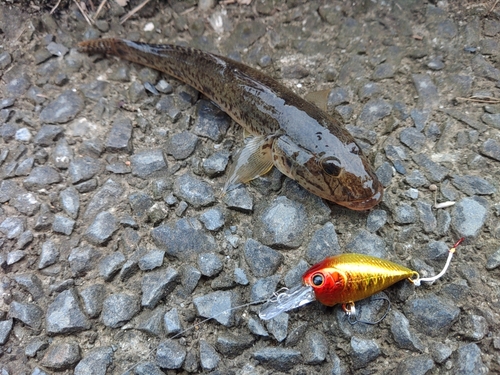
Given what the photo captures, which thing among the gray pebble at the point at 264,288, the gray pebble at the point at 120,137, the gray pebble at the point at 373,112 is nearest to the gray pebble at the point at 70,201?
the gray pebble at the point at 120,137

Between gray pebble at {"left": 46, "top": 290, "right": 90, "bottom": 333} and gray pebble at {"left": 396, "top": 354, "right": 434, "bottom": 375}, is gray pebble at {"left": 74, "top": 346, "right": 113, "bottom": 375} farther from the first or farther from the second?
gray pebble at {"left": 396, "top": 354, "right": 434, "bottom": 375}

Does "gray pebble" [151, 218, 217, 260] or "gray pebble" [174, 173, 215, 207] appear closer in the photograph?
"gray pebble" [151, 218, 217, 260]

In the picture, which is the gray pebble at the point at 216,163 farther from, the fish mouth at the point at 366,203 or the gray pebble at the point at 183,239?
the fish mouth at the point at 366,203

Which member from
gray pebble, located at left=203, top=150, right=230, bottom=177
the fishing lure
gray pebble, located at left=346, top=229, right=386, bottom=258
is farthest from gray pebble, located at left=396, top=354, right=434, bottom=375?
gray pebble, located at left=203, top=150, right=230, bottom=177

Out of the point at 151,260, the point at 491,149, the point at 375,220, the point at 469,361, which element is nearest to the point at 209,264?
the point at 151,260

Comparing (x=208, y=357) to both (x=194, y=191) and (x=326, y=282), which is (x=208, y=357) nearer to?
(x=326, y=282)

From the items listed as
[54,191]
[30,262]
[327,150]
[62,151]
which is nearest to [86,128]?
[62,151]
